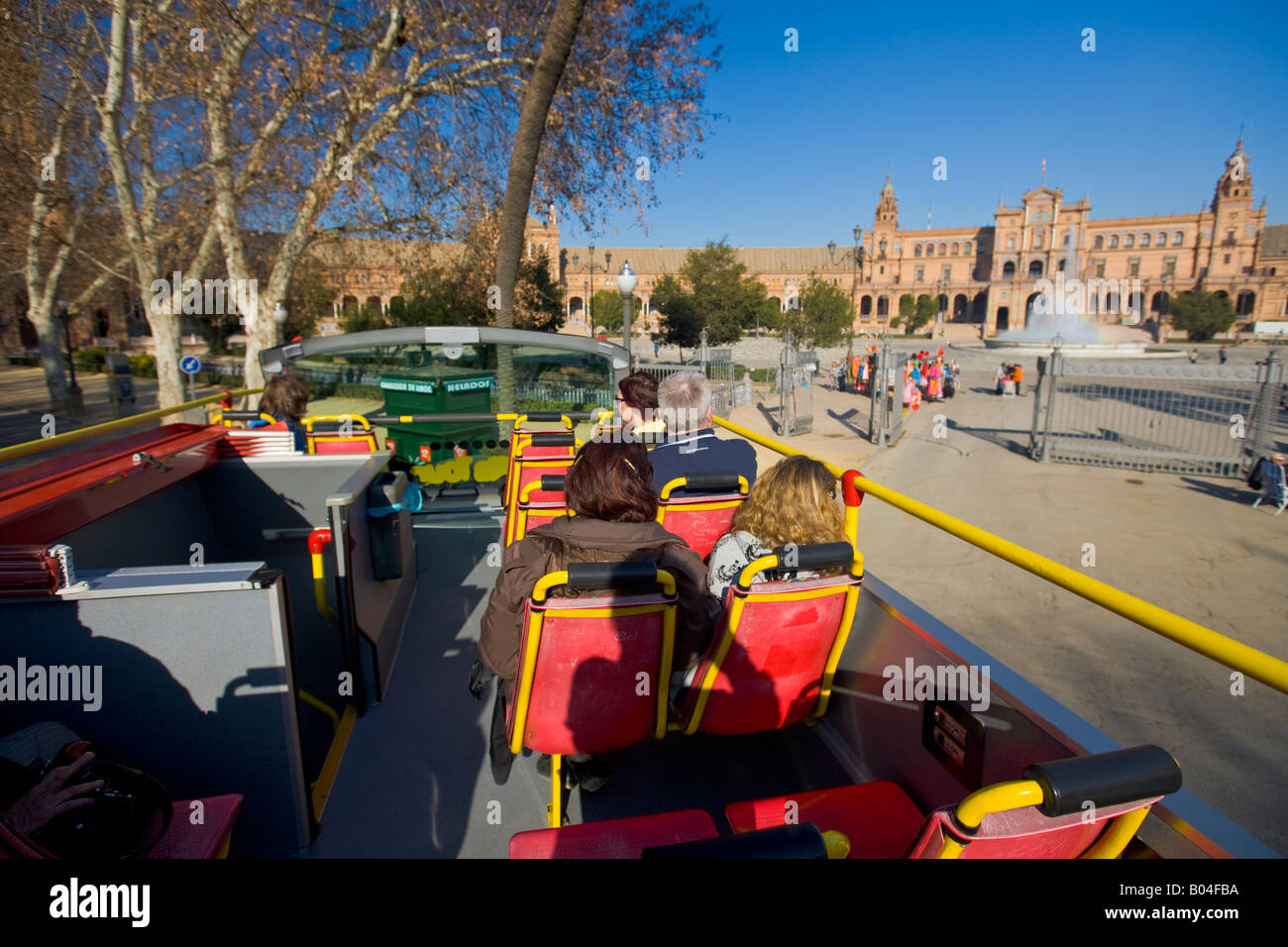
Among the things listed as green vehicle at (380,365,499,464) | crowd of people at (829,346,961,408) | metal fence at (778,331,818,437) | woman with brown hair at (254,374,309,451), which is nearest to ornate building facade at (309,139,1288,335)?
crowd of people at (829,346,961,408)

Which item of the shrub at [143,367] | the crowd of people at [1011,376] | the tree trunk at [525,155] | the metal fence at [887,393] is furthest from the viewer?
the shrub at [143,367]

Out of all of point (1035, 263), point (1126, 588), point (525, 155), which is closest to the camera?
point (1126, 588)

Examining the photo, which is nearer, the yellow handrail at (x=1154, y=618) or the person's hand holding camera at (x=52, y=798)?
the yellow handrail at (x=1154, y=618)

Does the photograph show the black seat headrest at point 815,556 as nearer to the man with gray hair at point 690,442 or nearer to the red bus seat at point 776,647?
the red bus seat at point 776,647

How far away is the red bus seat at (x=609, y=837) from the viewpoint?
1893 millimetres

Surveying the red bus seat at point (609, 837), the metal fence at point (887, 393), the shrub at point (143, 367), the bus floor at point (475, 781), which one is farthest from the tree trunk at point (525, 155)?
the shrub at point (143, 367)

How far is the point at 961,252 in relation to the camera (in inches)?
4562

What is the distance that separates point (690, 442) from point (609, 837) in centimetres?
277

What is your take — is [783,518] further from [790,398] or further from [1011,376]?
[1011,376]

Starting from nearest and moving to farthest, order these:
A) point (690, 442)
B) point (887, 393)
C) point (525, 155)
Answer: point (690, 442), point (525, 155), point (887, 393)

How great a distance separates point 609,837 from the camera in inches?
77.0

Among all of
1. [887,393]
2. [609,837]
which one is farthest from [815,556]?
[887,393]

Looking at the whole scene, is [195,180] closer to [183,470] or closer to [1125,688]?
[183,470]
